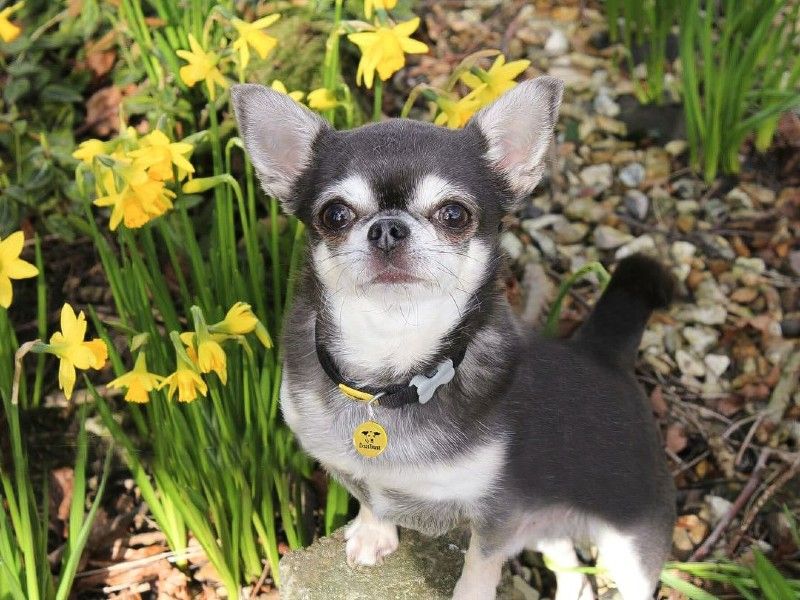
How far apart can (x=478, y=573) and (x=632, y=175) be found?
6.16ft

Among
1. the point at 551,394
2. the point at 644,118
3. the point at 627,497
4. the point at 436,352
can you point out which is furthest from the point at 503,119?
the point at 644,118

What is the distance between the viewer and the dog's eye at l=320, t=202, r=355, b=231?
187cm

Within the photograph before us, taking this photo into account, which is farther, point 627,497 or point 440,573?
point 440,573

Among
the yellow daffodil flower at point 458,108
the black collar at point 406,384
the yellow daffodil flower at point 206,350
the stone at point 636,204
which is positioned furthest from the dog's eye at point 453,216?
the stone at point 636,204

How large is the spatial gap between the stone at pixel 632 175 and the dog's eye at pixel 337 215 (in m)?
1.92

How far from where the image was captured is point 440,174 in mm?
1860

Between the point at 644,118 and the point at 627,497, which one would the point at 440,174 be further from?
the point at 644,118

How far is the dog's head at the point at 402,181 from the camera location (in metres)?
1.81

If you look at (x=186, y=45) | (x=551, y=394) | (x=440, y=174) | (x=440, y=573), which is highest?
(x=440, y=174)

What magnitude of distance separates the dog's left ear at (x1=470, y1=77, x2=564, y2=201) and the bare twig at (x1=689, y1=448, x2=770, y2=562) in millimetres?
1270

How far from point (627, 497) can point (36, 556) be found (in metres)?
1.44

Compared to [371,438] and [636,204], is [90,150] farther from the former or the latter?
[636,204]

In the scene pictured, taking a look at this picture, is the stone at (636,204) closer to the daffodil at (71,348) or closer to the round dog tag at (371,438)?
the round dog tag at (371,438)

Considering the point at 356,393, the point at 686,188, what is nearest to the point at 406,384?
the point at 356,393
